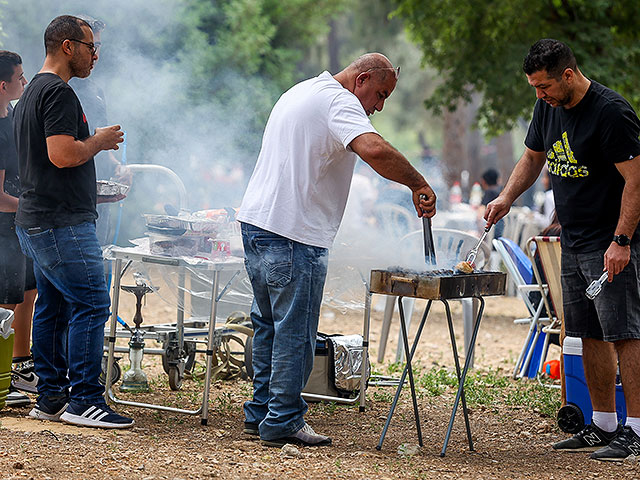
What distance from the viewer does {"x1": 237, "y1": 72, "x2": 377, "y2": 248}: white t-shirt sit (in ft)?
12.4

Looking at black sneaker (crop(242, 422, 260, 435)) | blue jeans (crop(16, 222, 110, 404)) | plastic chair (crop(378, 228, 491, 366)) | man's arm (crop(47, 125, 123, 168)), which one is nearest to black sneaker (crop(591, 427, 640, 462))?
black sneaker (crop(242, 422, 260, 435))

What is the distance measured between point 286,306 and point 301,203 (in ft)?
1.60

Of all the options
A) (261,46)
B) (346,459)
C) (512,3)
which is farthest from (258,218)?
(261,46)

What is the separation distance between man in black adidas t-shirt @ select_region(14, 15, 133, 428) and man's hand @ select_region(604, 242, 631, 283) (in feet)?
8.00

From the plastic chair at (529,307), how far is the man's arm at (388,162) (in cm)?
256

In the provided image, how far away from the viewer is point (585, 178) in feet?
13.0

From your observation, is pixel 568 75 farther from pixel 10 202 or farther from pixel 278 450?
pixel 10 202

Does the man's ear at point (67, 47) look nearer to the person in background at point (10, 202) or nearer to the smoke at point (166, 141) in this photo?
the person in background at point (10, 202)

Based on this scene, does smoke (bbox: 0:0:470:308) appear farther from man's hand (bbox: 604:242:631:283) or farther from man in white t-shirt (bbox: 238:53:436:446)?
man's hand (bbox: 604:242:631:283)

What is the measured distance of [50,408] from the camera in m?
4.38

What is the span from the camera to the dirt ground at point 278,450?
11.5 ft

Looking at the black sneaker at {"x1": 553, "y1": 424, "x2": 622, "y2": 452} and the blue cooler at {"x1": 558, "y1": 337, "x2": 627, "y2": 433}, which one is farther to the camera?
the blue cooler at {"x1": 558, "y1": 337, "x2": 627, "y2": 433}

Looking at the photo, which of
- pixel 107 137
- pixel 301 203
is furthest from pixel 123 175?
pixel 301 203

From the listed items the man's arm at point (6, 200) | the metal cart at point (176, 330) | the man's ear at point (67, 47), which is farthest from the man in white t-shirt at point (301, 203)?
the man's arm at point (6, 200)
